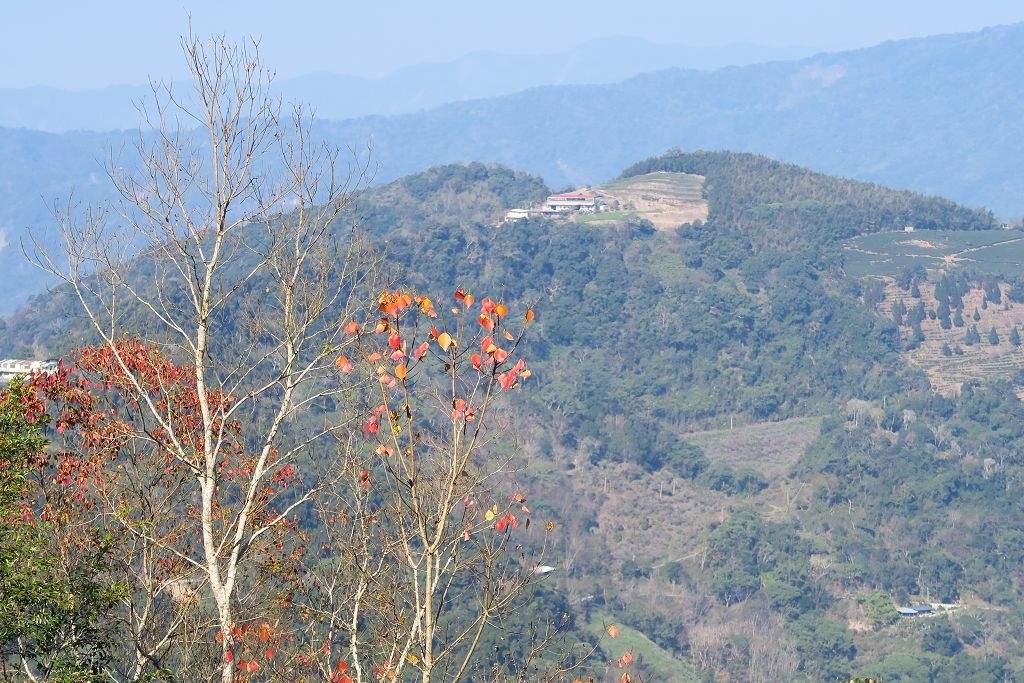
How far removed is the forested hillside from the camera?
61.0 meters

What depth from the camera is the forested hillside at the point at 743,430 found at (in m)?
61.0

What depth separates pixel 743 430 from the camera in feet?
320

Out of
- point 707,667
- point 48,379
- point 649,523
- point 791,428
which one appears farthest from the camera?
point 791,428

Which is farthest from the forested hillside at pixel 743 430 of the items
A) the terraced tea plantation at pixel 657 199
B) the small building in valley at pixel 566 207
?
the small building in valley at pixel 566 207

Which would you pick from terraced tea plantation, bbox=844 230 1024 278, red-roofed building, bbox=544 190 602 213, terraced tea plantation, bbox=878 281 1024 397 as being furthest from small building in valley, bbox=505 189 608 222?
terraced tea plantation, bbox=878 281 1024 397

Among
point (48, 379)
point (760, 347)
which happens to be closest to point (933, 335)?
point (760, 347)

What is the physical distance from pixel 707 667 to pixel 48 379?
4677 cm

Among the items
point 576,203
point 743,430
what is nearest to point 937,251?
point 743,430

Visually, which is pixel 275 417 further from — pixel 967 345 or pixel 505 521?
pixel 967 345

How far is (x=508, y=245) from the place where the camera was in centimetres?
12119

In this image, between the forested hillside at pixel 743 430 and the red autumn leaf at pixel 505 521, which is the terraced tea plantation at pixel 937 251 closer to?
the forested hillside at pixel 743 430

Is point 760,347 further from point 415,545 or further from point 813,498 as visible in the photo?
point 415,545

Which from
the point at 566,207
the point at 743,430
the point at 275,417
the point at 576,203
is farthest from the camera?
the point at 566,207

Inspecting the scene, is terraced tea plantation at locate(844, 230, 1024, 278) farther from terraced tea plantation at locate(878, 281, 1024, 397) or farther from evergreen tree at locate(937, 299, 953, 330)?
evergreen tree at locate(937, 299, 953, 330)
